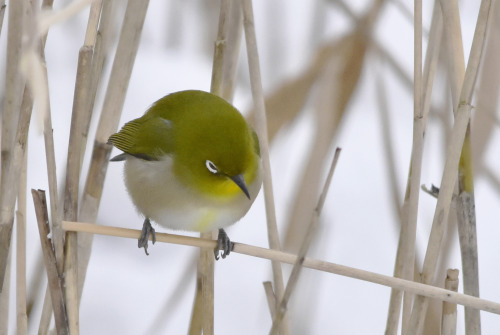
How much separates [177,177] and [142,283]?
129 cm

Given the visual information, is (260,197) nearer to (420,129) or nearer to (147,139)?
(147,139)

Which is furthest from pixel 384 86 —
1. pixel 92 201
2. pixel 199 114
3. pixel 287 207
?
pixel 92 201

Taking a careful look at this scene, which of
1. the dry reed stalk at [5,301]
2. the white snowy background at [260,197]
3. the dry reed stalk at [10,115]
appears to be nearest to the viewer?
the dry reed stalk at [10,115]

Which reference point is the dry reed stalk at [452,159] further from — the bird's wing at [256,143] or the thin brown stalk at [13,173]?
the thin brown stalk at [13,173]

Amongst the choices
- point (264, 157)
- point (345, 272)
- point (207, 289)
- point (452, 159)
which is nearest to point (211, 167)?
point (264, 157)

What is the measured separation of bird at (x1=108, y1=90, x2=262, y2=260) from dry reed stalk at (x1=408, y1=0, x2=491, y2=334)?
0.40 metres

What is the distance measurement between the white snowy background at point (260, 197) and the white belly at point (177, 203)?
2.60 feet

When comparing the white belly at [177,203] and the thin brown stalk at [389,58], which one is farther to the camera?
the thin brown stalk at [389,58]

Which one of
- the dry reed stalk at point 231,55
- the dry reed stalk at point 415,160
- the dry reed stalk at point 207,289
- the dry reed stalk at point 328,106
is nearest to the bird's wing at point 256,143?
the dry reed stalk at point 231,55

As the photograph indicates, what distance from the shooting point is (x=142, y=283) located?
9.41 feet

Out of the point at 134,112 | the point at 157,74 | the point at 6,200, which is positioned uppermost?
Result: the point at 157,74

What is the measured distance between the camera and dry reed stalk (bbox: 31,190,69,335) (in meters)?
1.35

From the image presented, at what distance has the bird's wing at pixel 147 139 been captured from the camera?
68.4 inches

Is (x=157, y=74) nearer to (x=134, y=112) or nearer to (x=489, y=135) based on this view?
(x=134, y=112)
